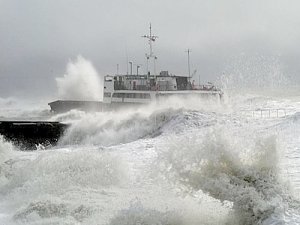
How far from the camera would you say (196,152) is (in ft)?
29.4

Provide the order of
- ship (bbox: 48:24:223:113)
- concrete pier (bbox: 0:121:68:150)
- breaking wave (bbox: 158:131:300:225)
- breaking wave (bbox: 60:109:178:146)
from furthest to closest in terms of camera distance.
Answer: ship (bbox: 48:24:223:113)
concrete pier (bbox: 0:121:68:150)
breaking wave (bbox: 60:109:178:146)
breaking wave (bbox: 158:131:300:225)

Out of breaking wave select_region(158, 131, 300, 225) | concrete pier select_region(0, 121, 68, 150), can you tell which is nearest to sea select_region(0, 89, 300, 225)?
breaking wave select_region(158, 131, 300, 225)

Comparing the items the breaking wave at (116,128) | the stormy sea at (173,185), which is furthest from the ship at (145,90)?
the stormy sea at (173,185)

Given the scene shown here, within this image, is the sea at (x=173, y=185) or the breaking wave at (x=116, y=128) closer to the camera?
the sea at (x=173, y=185)

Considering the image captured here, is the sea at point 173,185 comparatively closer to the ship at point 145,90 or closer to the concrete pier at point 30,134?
the concrete pier at point 30,134

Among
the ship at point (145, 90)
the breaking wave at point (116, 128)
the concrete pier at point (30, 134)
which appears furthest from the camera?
the ship at point (145, 90)

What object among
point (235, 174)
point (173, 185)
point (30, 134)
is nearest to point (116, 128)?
point (30, 134)

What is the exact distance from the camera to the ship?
37469 mm

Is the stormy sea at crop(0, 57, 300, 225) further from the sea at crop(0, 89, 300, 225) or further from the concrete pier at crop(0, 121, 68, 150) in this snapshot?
the concrete pier at crop(0, 121, 68, 150)

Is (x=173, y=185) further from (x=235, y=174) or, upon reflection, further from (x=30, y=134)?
(x=30, y=134)

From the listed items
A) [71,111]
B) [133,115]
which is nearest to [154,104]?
[133,115]

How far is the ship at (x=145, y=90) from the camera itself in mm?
37469

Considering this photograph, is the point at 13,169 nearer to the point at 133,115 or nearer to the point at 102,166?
the point at 102,166

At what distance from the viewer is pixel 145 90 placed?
39.0 meters
